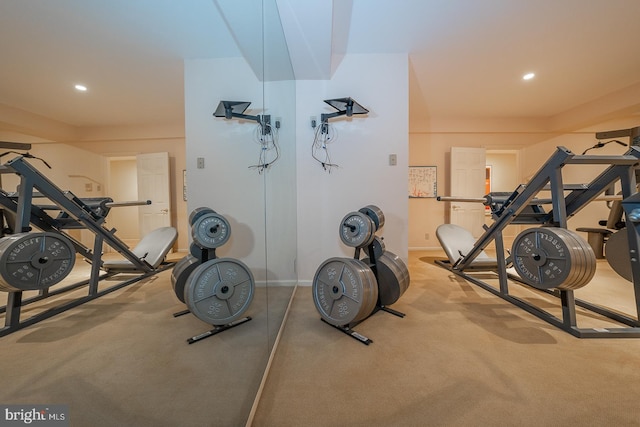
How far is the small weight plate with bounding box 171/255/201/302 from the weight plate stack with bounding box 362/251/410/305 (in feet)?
5.16

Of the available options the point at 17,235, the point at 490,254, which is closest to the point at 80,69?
the point at 17,235

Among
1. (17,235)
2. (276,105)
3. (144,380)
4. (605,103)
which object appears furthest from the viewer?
(605,103)

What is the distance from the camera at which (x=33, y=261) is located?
51cm

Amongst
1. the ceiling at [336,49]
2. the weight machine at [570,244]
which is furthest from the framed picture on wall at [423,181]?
the weight machine at [570,244]

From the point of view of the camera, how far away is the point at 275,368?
5.24ft

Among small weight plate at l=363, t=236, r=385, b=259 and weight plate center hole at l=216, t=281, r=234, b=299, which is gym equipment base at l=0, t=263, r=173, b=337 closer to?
weight plate center hole at l=216, t=281, r=234, b=299

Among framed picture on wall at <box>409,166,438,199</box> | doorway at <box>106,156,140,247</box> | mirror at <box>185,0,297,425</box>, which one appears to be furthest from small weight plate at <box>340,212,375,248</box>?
framed picture on wall at <box>409,166,438,199</box>

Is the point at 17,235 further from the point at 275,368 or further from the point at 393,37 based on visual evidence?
the point at 393,37

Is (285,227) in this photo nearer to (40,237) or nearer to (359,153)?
Answer: (359,153)

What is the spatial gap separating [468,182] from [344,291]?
14.3 ft

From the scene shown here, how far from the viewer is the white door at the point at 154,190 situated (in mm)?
659

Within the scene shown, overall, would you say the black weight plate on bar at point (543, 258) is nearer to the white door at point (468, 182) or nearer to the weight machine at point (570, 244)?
the weight machine at point (570, 244)

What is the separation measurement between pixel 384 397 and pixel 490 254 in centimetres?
319

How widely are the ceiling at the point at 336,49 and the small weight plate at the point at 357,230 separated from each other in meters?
1.55
